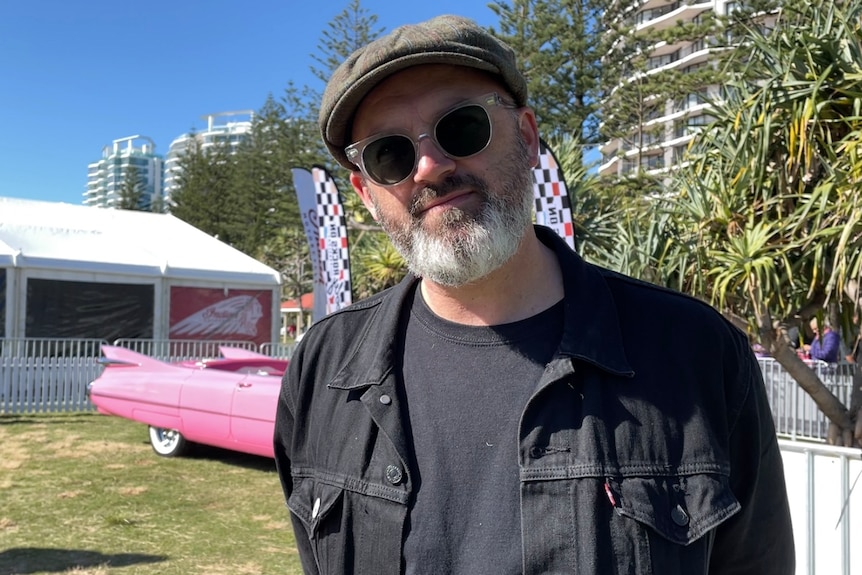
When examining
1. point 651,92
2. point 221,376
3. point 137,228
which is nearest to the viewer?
point 221,376

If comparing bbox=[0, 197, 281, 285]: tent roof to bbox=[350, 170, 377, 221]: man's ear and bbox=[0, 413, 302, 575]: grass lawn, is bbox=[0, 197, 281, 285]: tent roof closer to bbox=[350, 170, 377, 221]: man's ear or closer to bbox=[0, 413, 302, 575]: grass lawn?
bbox=[0, 413, 302, 575]: grass lawn

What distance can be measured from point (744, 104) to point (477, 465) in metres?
5.29

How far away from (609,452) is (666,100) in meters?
28.5

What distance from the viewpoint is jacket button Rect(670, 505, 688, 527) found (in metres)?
1.18

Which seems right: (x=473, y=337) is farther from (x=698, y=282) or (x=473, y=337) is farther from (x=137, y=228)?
(x=137, y=228)

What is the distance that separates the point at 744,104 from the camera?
18.4 feet

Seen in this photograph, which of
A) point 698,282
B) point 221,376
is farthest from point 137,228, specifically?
point 698,282

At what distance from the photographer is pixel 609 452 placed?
46.7 inches

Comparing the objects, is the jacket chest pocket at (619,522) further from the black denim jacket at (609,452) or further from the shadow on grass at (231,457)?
the shadow on grass at (231,457)

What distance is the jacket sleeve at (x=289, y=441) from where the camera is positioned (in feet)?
5.05

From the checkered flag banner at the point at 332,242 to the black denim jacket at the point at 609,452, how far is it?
26.0 ft

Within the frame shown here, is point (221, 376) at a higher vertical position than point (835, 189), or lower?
lower

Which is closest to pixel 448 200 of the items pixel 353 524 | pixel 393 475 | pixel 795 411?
pixel 393 475

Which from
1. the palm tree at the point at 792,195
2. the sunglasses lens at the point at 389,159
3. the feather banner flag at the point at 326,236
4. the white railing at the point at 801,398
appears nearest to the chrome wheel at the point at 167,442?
the feather banner flag at the point at 326,236
